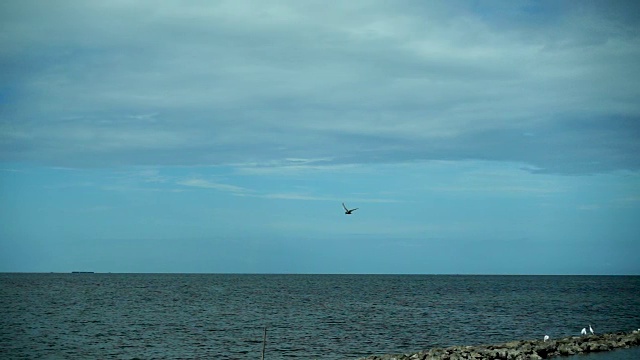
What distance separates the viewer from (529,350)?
100 ft

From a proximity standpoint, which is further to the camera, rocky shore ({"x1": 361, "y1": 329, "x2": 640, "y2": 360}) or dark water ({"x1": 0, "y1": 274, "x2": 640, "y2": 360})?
dark water ({"x1": 0, "y1": 274, "x2": 640, "y2": 360})

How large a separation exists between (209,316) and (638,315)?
133ft

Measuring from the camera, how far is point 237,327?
47.8 meters

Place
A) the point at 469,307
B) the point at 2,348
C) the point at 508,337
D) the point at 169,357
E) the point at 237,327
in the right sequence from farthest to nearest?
the point at 469,307 → the point at 237,327 → the point at 508,337 → the point at 2,348 → the point at 169,357

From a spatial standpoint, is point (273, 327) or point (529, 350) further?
point (273, 327)

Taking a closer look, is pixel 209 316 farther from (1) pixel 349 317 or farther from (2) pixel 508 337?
(2) pixel 508 337

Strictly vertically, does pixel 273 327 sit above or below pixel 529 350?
below

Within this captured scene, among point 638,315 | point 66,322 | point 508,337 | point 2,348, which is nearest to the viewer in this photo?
point 2,348

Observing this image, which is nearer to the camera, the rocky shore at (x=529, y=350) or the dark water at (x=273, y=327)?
the rocky shore at (x=529, y=350)

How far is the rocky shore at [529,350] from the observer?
29.6 meters

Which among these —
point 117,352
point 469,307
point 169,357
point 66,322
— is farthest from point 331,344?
point 469,307

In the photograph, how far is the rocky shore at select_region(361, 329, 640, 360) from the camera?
1166 inches

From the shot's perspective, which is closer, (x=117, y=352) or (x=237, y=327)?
(x=117, y=352)

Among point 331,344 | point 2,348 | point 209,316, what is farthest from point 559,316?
point 2,348
